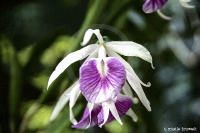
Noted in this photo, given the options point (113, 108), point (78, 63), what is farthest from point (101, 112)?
point (78, 63)

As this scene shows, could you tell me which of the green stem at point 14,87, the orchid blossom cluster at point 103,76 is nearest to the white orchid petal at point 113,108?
the orchid blossom cluster at point 103,76

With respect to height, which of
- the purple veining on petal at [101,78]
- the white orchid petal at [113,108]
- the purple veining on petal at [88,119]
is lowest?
the purple veining on petal at [88,119]

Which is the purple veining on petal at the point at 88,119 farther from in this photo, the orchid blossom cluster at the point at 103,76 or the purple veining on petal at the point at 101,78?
the purple veining on petal at the point at 101,78

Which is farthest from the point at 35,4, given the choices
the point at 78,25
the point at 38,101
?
the point at 38,101

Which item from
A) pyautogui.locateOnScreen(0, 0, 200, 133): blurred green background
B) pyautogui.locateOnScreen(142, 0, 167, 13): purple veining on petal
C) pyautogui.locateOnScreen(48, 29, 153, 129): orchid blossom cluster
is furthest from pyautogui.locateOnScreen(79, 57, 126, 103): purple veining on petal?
pyautogui.locateOnScreen(0, 0, 200, 133): blurred green background

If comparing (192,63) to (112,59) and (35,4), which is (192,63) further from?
(35,4)

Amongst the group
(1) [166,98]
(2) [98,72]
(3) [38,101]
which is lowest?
(1) [166,98]

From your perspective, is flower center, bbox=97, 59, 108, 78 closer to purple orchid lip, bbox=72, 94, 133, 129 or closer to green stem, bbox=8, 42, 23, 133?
purple orchid lip, bbox=72, 94, 133, 129
